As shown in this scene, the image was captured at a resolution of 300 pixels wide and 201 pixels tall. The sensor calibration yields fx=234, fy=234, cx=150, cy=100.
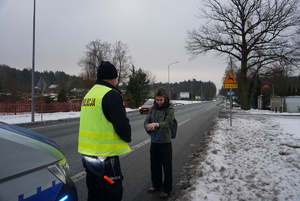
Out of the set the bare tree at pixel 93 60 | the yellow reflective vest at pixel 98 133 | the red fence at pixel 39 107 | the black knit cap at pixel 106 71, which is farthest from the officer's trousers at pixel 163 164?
the bare tree at pixel 93 60

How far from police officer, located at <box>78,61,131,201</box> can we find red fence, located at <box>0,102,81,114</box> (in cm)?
1644

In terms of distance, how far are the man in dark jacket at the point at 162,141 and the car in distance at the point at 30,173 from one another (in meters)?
2.02

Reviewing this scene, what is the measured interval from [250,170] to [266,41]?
24.5m

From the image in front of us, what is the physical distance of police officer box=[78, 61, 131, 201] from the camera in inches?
92.7

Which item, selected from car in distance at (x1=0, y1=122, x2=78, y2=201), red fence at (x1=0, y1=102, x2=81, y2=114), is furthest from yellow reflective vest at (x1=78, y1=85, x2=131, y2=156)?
red fence at (x1=0, y1=102, x2=81, y2=114)

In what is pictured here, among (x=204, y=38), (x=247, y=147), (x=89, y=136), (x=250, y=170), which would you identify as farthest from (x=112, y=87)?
(x=204, y=38)

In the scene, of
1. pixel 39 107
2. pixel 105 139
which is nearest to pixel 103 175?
pixel 105 139

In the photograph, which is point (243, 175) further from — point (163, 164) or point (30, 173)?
point (30, 173)

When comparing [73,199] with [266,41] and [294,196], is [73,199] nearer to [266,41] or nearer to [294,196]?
[294,196]

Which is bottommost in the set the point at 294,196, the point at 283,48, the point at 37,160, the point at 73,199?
the point at 294,196

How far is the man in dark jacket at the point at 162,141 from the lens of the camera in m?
3.86

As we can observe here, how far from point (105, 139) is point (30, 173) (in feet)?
2.83

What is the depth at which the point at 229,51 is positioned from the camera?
28.1 metres

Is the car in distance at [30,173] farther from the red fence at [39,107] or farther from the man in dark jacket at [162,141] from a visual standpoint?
the red fence at [39,107]
